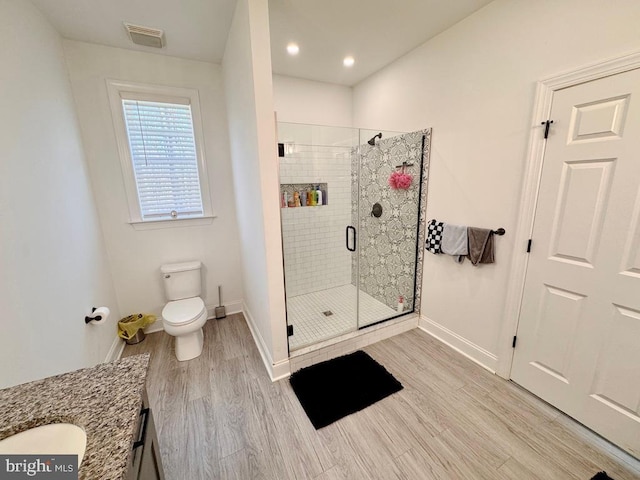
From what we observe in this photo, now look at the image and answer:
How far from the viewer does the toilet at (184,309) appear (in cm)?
215

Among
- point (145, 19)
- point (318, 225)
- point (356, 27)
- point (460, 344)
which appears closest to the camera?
point (145, 19)

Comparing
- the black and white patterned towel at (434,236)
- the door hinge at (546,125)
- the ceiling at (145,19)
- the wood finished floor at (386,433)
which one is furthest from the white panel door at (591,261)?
the ceiling at (145,19)

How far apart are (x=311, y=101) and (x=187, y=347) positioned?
2.94 metres

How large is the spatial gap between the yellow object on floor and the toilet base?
548 mm

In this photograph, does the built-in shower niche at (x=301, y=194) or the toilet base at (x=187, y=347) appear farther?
the built-in shower niche at (x=301, y=194)

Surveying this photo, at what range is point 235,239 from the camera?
9.65ft

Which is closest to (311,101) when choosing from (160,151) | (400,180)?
(400,180)

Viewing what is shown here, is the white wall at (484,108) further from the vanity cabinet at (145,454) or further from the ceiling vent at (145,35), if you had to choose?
the vanity cabinet at (145,454)

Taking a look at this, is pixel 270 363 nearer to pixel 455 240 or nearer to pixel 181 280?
pixel 181 280

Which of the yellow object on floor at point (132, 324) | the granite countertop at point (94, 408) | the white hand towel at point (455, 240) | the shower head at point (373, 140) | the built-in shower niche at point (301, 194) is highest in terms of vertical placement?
the shower head at point (373, 140)

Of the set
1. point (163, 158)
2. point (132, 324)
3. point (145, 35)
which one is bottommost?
point (132, 324)

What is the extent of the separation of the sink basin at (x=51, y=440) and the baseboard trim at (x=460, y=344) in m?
2.45

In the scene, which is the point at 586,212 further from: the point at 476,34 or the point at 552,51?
the point at 476,34

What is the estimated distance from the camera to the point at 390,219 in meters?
2.82
